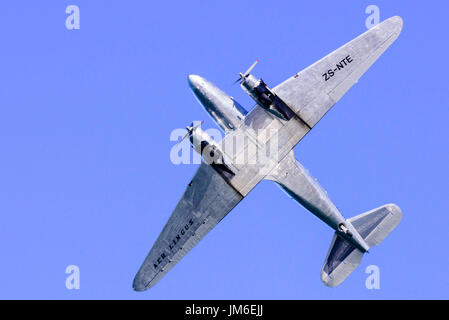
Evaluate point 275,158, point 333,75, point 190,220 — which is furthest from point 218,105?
point 333,75

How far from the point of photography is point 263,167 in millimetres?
51906

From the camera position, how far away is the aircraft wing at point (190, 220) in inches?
2041

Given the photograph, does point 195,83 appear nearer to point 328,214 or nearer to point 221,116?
point 221,116

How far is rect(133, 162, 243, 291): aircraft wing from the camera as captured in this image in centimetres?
5184

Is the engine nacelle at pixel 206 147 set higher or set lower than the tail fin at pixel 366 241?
higher

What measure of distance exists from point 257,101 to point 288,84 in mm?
2962

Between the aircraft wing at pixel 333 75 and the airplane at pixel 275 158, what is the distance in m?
0.08

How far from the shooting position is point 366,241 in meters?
54.1

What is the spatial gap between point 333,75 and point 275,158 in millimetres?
8322

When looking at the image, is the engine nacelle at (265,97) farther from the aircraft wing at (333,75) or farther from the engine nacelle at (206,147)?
the engine nacelle at (206,147)

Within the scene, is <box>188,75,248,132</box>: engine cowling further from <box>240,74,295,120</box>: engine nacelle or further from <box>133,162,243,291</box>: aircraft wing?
<box>133,162,243,291</box>: aircraft wing

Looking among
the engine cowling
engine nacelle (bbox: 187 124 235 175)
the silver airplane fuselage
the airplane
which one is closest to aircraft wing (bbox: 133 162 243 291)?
the airplane

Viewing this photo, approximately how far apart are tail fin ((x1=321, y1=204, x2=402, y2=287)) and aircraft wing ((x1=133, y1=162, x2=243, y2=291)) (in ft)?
32.1

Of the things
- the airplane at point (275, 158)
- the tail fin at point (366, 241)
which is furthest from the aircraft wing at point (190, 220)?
the tail fin at point (366, 241)
